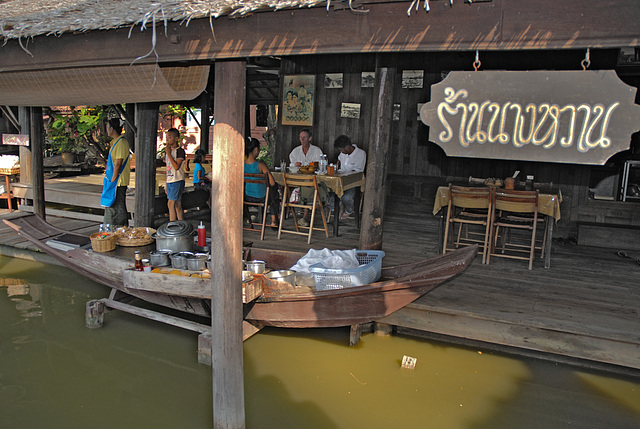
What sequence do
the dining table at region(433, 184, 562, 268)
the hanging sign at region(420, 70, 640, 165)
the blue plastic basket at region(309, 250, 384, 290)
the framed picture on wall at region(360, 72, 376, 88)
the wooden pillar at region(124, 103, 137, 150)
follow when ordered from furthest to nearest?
the framed picture on wall at region(360, 72, 376, 88), the wooden pillar at region(124, 103, 137, 150), the dining table at region(433, 184, 562, 268), the blue plastic basket at region(309, 250, 384, 290), the hanging sign at region(420, 70, 640, 165)

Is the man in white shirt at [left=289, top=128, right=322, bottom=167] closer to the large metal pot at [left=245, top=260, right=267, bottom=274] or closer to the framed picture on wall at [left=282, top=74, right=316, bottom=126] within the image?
the framed picture on wall at [left=282, top=74, right=316, bottom=126]

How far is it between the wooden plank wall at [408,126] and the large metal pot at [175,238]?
189 inches

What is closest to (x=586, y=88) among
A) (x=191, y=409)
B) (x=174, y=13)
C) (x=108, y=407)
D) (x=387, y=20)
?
(x=387, y=20)

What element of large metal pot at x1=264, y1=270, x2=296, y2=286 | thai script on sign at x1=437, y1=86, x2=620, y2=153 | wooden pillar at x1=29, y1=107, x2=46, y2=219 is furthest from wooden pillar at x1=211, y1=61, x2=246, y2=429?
wooden pillar at x1=29, y1=107, x2=46, y2=219

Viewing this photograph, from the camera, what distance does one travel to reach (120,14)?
342 cm

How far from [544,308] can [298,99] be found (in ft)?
21.6

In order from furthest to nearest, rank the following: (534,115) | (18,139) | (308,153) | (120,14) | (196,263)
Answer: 1. (308,153)
2. (18,139)
3. (196,263)
4. (120,14)
5. (534,115)

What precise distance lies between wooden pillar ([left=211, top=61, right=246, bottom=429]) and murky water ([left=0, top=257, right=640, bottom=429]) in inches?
16.9

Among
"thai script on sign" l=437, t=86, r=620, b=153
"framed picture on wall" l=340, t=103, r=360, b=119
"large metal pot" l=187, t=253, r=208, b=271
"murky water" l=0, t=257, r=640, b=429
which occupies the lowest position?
"murky water" l=0, t=257, r=640, b=429

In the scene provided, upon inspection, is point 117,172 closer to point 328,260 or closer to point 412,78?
point 328,260

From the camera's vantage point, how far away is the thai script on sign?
9.60 feet

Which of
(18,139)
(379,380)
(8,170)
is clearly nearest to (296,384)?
(379,380)

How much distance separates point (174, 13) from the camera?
314 centimetres

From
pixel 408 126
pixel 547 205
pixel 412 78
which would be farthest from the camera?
pixel 408 126
